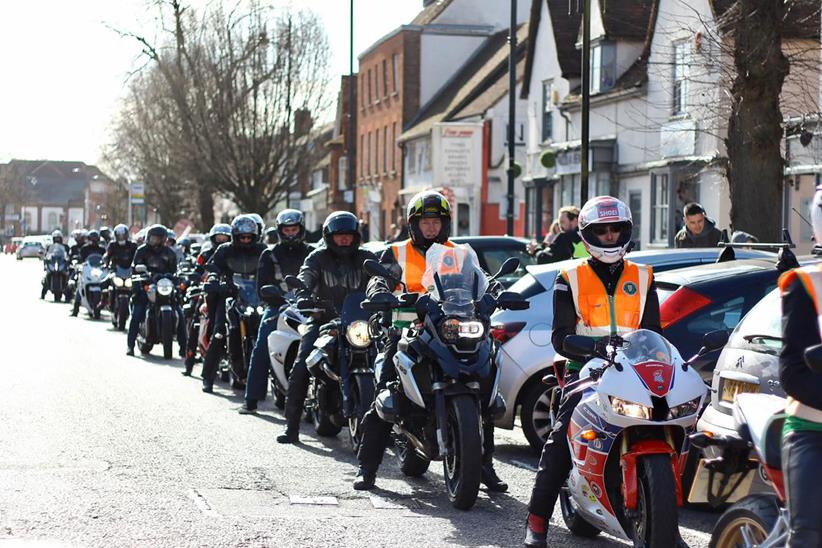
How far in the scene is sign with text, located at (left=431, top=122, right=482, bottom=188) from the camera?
119 ft

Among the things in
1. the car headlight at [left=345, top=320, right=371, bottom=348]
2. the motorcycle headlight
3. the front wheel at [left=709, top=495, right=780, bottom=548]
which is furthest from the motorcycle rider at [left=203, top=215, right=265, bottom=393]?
the front wheel at [left=709, top=495, right=780, bottom=548]

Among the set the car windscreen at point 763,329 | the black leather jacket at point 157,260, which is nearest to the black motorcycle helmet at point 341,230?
the car windscreen at point 763,329

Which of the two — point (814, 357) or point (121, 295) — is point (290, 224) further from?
point (121, 295)

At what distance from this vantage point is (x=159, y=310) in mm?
20719

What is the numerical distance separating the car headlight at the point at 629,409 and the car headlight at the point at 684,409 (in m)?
0.10

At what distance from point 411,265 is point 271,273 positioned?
13.1 feet

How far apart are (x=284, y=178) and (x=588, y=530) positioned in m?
51.1

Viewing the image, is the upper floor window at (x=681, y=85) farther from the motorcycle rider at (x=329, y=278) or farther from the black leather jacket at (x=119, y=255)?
the motorcycle rider at (x=329, y=278)

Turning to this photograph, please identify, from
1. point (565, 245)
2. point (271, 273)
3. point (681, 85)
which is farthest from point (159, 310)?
point (681, 85)

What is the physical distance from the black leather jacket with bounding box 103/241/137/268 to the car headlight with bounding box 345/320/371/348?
15805 millimetres

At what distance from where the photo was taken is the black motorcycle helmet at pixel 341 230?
37.0ft

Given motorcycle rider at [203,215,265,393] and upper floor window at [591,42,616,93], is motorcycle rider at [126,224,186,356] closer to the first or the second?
motorcycle rider at [203,215,265,393]

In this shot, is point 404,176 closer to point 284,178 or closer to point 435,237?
point 284,178

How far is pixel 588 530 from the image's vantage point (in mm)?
7594
